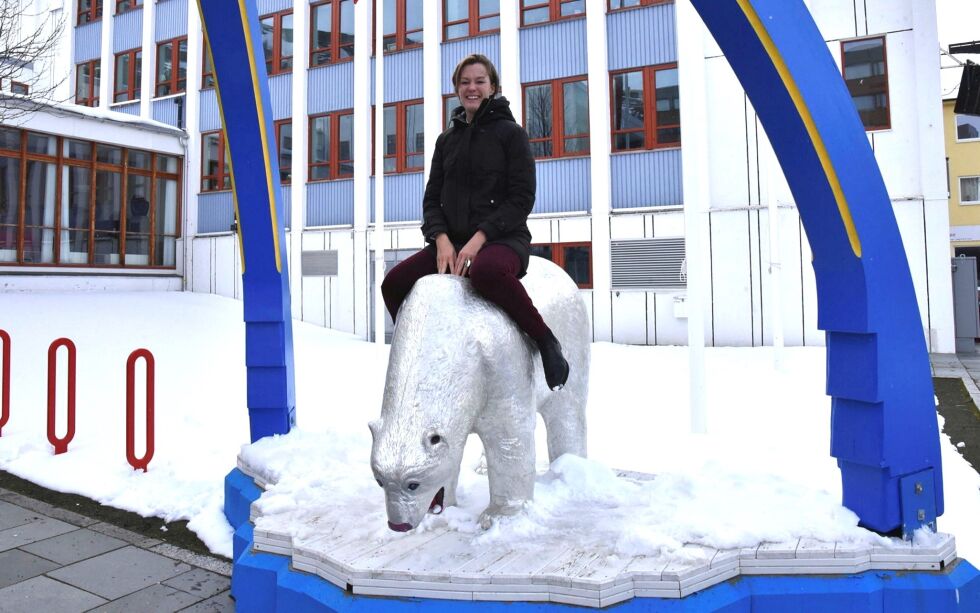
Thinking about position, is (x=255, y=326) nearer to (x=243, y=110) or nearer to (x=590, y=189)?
(x=243, y=110)

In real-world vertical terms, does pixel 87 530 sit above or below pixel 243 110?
below

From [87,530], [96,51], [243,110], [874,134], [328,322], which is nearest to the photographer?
[87,530]

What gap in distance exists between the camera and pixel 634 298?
1383 centimetres

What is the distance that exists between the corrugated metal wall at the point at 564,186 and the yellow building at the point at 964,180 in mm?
22200

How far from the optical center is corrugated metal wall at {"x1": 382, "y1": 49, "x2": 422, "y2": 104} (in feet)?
52.1

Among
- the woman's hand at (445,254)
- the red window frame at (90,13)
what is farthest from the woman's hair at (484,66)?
the red window frame at (90,13)

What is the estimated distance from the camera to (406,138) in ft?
52.3

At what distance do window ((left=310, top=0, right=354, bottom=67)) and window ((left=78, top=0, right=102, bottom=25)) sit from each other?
8838 millimetres

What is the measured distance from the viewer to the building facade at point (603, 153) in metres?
12.5

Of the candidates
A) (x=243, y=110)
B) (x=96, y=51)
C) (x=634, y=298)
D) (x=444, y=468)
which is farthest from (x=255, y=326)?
(x=96, y=51)

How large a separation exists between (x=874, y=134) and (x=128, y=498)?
1323 centimetres

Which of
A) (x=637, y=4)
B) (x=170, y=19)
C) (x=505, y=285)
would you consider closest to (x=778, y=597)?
(x=505, y=285)

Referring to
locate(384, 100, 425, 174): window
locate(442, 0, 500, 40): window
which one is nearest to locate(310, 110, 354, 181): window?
locate(384, 100, 425, 174): window

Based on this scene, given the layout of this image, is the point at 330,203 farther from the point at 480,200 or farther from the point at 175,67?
the point at 480,200
